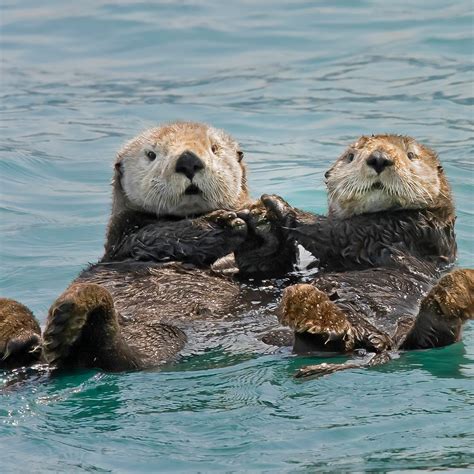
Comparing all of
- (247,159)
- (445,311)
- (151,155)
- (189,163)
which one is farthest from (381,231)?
(247,159)

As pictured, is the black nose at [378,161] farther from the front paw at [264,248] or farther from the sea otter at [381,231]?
the front paw at [264,248]

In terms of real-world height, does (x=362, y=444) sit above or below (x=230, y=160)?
below

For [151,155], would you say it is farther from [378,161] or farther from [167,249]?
[378,161]

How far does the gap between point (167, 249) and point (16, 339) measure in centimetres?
135

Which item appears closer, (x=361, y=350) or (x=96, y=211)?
(x=361, y=350)

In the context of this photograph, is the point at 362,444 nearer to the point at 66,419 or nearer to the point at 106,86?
the point at 66,419

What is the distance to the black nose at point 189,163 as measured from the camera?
6.66m

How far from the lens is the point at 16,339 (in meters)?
5.47

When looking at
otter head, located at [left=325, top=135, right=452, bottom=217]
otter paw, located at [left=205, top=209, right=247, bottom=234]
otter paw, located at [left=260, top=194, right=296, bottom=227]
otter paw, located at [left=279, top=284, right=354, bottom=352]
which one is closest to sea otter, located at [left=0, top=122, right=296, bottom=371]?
otter paw, located at [left=205, top=209, right=247, bottom=234]

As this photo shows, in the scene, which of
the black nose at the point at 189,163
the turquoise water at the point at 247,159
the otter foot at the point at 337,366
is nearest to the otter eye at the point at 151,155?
the black nose at the point at 189,163

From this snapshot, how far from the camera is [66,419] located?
16.3 feet

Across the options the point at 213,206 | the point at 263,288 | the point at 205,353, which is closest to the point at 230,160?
the point at 213,206

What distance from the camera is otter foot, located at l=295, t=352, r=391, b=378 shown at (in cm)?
517

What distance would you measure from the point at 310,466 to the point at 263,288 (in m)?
2.05
